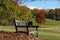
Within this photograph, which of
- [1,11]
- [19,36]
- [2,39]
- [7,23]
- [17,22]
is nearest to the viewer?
[2,39]

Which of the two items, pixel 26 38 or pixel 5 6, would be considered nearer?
pixel 26 38

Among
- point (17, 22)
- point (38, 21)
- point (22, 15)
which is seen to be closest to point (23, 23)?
point (17, 22)

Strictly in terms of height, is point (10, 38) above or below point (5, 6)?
below

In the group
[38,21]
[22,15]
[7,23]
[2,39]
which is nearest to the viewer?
[2,39]

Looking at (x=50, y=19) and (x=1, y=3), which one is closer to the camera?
(x=1, y=3)

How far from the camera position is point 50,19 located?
48531mm

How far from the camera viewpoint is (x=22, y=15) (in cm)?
2169

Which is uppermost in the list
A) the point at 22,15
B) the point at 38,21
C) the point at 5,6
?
the point at 5,6

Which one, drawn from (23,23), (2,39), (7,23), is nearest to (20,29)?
(23,23)

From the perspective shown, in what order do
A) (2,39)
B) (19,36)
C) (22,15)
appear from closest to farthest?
(2,39) → (19,36) → (22,15)

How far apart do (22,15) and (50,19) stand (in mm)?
27334

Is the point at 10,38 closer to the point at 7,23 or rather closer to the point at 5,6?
the point at 5,6

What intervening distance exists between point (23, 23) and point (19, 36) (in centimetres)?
241

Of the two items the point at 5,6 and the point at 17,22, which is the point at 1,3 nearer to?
the point at 5,6
